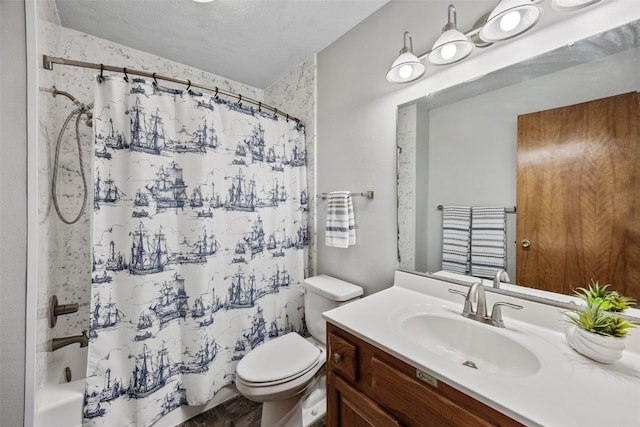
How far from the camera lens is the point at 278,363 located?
1294 mm

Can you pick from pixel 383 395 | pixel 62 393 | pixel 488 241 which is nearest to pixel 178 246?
pixel 62 393

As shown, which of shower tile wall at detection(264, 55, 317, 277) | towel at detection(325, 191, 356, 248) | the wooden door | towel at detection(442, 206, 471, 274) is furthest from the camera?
shower tile wall at detection(264, 55, 317, 277)

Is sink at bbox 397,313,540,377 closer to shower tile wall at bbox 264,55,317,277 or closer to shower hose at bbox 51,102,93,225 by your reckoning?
shower tile wall at bbox 264,55,317,277

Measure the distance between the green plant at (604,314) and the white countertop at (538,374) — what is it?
9cm

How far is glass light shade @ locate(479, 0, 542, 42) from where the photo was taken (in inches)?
33.1

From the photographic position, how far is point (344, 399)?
0.95 meters

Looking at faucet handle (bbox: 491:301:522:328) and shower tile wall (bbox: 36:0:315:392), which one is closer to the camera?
faucet handle (bbox: 491:301:522:328)

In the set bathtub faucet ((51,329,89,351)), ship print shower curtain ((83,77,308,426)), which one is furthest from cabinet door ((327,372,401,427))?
bathtub faucet ((51,329,89,351))

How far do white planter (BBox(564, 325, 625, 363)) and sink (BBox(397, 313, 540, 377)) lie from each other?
0.13 m

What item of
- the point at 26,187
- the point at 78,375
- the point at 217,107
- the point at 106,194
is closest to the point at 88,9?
the point at 217,107

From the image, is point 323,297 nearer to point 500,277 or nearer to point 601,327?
point 500,277

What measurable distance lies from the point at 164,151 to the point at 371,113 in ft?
4.07

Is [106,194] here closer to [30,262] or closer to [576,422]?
[30,262]

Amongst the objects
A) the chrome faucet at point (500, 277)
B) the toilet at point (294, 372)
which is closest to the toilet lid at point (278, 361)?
the toilet at point (294, 372)
